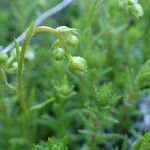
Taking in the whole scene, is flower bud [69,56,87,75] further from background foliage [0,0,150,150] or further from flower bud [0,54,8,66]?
flower bud [0,54,8,66]

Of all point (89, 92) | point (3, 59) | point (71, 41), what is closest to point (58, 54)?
point (71, 41)

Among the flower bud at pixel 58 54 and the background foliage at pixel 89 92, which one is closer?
the flower bud at pixel 58 54

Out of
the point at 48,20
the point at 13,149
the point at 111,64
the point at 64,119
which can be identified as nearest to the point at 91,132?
the point at 64,119

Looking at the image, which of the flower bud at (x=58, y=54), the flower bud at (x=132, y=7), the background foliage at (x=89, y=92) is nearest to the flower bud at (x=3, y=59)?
the background foliage at (x=89, y=92)

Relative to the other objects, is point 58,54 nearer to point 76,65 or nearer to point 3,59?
point 76,65

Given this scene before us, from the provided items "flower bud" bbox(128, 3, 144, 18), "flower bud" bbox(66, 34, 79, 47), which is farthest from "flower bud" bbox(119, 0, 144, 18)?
"flower bud" bbox(66, 34, 79, 47)

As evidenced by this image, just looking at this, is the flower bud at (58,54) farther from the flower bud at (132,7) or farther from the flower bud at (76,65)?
the flower bud at (132,7)

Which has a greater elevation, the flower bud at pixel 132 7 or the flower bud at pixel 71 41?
the flower bud at pixel 132 7

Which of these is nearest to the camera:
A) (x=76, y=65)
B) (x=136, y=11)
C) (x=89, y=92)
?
(x=76, y=65)
